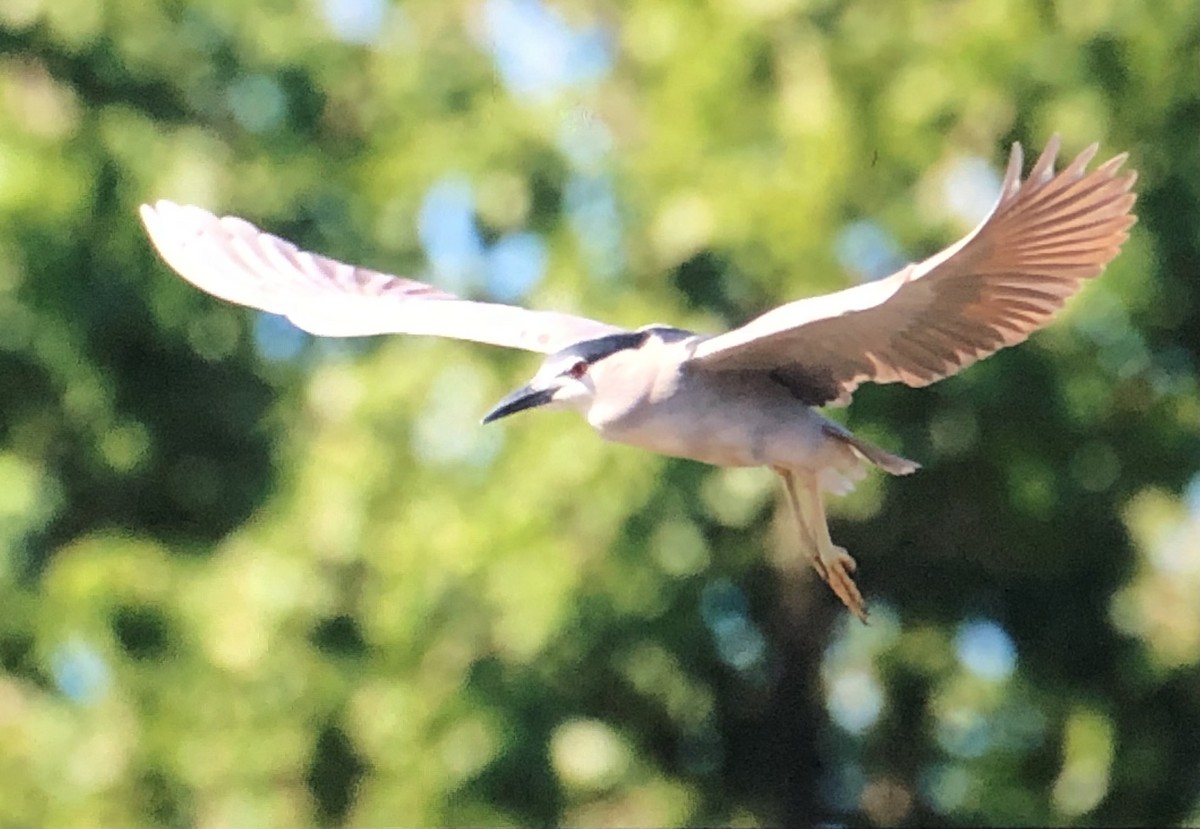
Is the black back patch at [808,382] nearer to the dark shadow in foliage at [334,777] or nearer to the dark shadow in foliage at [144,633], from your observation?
the dark shadow in foliage at [334,777]

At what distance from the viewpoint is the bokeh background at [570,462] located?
2.80 m

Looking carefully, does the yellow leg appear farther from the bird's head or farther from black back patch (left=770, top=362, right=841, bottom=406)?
the bird's head

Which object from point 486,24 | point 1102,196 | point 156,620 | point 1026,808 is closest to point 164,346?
point 156,620

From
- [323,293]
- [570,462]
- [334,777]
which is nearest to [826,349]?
[323,293]

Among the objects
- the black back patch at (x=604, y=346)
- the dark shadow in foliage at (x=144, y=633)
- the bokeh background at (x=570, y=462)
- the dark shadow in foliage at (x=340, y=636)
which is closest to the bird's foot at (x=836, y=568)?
the black back patch at (x=604, y=346)

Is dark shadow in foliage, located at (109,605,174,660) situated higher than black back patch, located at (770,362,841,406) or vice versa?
dark shadow in foliage, located at (109,605,174,660)

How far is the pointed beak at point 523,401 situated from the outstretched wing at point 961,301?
0.45 feet

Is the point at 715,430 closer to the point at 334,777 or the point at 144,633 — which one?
the point at 334,777

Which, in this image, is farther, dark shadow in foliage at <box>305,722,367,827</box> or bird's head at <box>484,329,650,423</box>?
dark shadow in foliage at <box>305,722,367,827</box>

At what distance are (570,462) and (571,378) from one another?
142 centimetres

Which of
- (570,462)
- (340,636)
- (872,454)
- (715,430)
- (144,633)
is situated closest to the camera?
(715,430)

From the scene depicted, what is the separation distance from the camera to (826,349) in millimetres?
1334

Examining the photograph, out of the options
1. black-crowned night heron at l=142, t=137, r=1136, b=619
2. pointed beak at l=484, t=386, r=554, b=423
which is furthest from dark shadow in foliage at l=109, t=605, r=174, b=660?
pointed beak at l=484, t=386, r=554, b=423

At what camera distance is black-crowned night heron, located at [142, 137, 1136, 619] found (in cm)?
118
